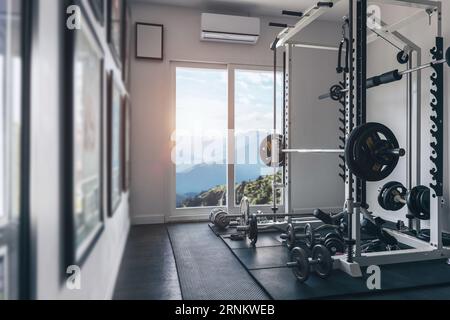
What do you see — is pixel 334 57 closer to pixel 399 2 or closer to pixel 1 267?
pixel 399 2

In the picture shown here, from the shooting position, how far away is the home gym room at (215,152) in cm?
88

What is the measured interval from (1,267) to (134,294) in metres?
1.16

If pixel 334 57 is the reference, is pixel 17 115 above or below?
below

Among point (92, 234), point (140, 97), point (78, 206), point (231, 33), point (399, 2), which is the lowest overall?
point (92, 234)

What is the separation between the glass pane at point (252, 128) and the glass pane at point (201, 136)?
0.18m

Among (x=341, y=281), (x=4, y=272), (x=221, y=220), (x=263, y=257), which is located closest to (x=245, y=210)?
(x=221, y=220)

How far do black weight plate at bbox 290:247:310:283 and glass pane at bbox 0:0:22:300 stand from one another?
156 centimetres

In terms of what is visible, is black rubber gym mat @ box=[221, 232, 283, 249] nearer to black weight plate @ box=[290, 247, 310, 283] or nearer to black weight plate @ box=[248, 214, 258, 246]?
black weight plate @ box=[248, 214, 258, 246]

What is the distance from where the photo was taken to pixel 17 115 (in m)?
0.76

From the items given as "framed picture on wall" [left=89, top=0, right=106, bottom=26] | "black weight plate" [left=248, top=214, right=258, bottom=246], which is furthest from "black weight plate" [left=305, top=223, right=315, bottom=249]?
"framed picture on wall" [left=89, top=0, right=106, bottom=26]

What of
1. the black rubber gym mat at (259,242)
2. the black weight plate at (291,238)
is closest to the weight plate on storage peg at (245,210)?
the black rubber gym mat at (259,242)

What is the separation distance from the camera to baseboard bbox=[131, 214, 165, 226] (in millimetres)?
3641
